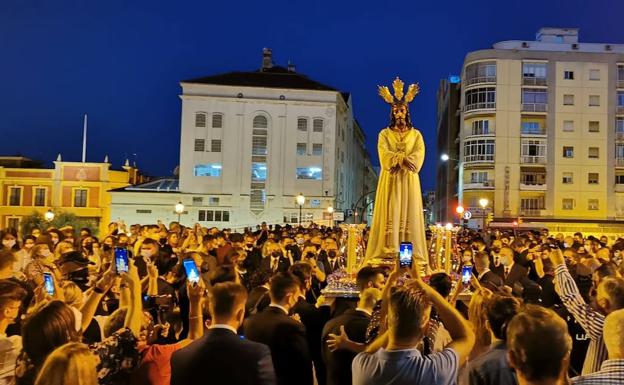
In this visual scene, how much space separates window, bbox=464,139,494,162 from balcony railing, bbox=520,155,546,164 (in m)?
3.12

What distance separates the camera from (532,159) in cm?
5747

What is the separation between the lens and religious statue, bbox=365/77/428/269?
11.6 metres

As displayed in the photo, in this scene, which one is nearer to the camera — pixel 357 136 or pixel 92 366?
pixel 92 366

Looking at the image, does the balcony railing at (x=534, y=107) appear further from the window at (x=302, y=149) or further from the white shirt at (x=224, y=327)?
the white shirt at (x=224, y=327)

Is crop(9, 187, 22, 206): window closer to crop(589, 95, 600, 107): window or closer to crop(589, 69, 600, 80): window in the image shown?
crop(589, 95, 600, 107): window

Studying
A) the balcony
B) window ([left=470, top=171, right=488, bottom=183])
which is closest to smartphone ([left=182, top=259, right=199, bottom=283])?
the balcony

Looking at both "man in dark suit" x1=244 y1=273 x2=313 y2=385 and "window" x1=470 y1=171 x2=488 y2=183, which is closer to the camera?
"man in dark suit" x1=244 y1=273 x2=313 y2=385

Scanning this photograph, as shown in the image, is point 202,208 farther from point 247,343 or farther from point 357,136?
point 247,343

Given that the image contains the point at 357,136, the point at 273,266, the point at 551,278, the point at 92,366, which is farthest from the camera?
the point at 357,136

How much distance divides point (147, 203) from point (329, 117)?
20.5 meters

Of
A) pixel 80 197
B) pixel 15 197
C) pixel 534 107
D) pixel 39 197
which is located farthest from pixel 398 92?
pixel 15 197

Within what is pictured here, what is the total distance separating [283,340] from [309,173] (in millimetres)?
54100

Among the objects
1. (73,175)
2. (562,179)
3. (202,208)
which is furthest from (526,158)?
(73,175)

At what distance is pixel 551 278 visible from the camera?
8820 mm
